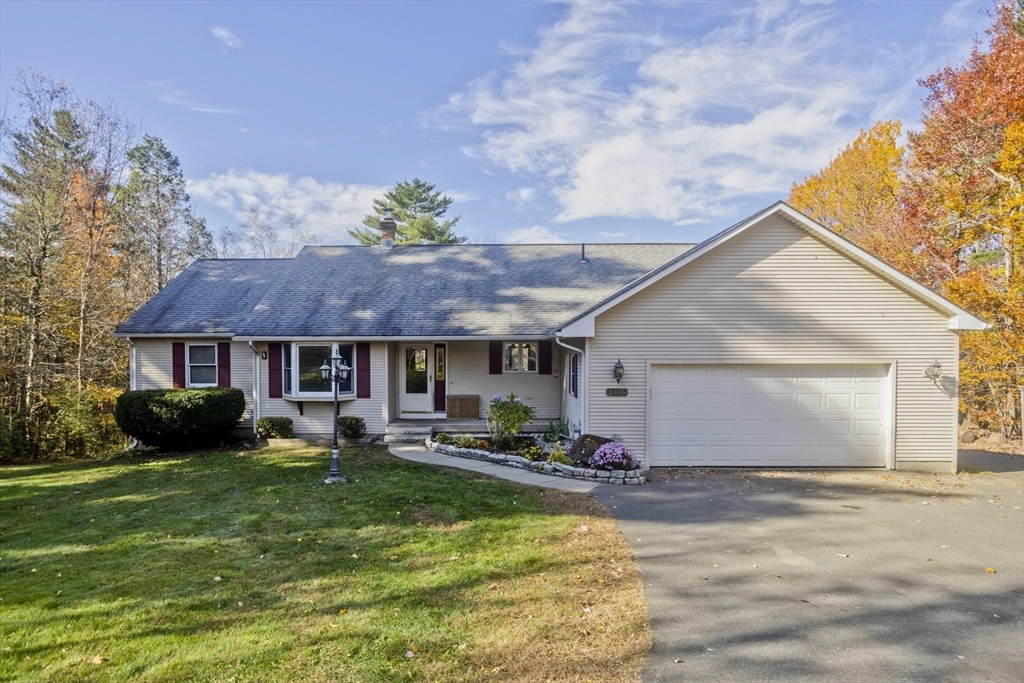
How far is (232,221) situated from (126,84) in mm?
18389

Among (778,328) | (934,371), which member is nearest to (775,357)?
(778,328)

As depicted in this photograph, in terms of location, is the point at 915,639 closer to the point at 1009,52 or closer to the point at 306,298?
the point at 306,298

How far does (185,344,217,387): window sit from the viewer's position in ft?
43.7

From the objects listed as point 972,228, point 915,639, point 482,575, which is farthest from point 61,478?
point 972,228

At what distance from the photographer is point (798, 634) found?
3.88 m

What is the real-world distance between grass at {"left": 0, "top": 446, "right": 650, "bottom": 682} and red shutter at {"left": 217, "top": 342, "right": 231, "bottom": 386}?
497 cm

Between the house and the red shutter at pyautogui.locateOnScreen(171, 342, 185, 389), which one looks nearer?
the house

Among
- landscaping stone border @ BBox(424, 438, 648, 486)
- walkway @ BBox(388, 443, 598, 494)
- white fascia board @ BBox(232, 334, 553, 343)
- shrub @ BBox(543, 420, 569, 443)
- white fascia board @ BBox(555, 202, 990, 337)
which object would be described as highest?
white fascia board @ BBox(555, 202, 990, 337)

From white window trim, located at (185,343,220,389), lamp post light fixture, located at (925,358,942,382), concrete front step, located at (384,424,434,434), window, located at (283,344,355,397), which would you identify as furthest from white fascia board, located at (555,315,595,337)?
white window trim, located at (185,343,220,389)

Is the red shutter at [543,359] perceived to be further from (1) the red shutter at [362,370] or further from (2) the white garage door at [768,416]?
(1) the red shutter at [362,370]

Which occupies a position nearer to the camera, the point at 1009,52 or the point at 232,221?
the point at 1009,52

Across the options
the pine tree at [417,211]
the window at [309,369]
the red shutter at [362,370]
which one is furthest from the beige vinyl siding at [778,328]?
the pine tree at [417,211]

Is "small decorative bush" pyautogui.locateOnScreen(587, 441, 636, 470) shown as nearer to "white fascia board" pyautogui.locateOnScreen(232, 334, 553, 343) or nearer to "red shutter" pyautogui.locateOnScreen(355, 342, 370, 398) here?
"white fascia board" pyautogui.locateOnScreen(232, 334, 553, 343)

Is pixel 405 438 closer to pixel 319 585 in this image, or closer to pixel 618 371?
pixel 618 371
